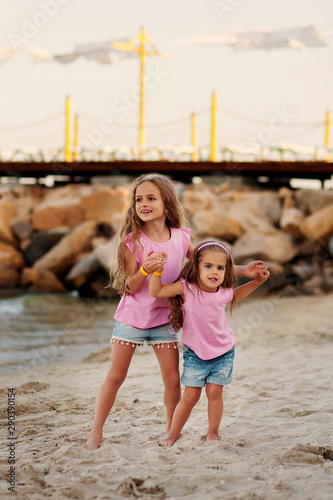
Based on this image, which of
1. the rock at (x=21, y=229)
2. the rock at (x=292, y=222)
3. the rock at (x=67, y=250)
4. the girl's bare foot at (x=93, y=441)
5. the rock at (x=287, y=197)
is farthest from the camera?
the rock at (x=21, y=229)

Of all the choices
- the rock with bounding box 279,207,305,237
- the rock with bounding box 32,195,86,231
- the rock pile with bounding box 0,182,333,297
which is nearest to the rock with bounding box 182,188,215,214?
the rock pile with bounding box 0,182,333,297

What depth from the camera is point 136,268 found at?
9.98 ft

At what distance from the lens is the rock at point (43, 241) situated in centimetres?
1534

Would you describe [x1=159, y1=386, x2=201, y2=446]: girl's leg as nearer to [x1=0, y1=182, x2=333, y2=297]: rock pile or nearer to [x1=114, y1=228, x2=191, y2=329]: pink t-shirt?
[x1=114, y1=228, x2=191, y2=329]: pink t-shirt

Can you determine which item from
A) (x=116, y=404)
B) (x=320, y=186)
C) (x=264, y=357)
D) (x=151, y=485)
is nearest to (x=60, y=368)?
(x=116, y=404)

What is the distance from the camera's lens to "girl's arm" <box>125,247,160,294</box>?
282 centimetres

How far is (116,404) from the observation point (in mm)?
4031

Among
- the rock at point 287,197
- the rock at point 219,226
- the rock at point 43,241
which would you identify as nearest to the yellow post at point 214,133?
the rock at point 287,197

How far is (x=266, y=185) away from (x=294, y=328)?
847 cm

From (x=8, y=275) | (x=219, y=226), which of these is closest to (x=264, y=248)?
(x=219, y=226)

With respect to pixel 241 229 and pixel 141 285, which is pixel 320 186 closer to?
pixel 241 229

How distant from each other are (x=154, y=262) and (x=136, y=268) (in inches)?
10.0

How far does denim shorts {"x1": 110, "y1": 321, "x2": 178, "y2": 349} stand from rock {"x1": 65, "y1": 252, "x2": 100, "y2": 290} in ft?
33.4

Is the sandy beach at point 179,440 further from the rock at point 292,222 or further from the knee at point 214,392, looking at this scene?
the rock at point 292,222
